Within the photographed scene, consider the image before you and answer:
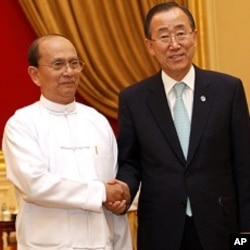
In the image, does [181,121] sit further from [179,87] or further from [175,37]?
[175,37]

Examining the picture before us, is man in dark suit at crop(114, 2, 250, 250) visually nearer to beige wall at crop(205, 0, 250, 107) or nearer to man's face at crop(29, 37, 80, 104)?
man's face at crop(29, 37, 80, 104)

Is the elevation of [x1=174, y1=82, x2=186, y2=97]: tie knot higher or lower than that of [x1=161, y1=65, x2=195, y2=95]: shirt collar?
lower

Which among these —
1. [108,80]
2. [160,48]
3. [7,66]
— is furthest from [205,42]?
[160,48]

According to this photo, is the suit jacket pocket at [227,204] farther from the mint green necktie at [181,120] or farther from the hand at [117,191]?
the hand at [117,191]

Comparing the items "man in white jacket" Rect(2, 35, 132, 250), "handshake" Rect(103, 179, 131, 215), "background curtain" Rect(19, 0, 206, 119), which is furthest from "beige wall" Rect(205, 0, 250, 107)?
"handshake" Rect(103, 179, 131, 215)

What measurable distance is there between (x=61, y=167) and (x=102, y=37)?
2713mm

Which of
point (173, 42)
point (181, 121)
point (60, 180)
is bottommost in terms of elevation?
point (60, 180)

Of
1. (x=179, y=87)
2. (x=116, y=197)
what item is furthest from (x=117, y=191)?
(x=179, y=87)

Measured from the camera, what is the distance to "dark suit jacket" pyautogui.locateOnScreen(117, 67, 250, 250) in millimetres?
2627

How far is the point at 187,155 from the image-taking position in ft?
8.66

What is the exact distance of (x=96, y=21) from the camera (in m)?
5.17

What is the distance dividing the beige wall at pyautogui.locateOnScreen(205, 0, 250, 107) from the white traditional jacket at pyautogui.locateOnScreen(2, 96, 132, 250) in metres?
2.97

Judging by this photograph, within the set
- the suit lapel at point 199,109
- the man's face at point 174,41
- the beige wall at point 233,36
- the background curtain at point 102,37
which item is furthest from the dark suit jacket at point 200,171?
the beige wall at point 233,36

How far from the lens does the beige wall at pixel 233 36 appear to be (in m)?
5.50
